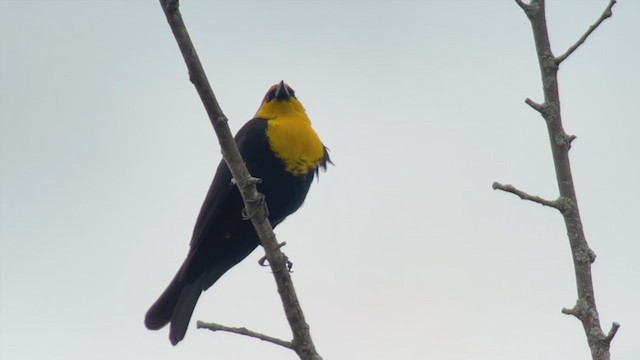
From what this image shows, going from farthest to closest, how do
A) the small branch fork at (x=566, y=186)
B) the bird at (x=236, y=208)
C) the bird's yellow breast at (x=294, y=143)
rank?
1. the bird's yellow breast at (x=294, y=143)
2. the bird at (x=236, y=208)
3. the small branch fork at (x=566, y=186)

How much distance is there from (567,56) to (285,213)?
2933 millimetres

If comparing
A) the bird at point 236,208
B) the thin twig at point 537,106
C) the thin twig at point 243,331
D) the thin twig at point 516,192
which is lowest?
the thin twig at point 243,331

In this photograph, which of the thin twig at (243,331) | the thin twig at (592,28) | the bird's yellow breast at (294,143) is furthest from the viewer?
the bird's yellow breast at (294,143)

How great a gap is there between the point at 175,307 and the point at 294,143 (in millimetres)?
1207

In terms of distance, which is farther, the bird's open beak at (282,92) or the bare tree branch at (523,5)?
the bird's open beak at (282,92)

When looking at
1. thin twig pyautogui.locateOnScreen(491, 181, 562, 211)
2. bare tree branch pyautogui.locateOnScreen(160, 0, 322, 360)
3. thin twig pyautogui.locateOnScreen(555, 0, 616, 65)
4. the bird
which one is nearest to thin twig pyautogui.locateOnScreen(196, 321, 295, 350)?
bare tree branch pyautogui.locateOnScreen(160, 0, 322, 360)

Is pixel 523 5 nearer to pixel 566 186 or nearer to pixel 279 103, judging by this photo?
pixel 566 186

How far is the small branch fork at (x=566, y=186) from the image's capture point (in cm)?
244

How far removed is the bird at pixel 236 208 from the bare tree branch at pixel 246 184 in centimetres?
159

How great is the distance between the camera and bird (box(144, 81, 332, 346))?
5.08 meters

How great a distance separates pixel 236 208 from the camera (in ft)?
16.5

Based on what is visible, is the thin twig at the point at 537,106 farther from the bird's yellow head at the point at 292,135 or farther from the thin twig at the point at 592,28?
the bird's yellow head at the point at 292,135

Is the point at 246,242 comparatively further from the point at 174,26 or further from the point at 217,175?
the point at 174,26

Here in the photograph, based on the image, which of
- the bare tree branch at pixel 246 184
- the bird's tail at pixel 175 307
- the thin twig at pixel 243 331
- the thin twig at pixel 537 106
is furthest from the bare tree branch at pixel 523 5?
the bird's tail at pixel 175 307
